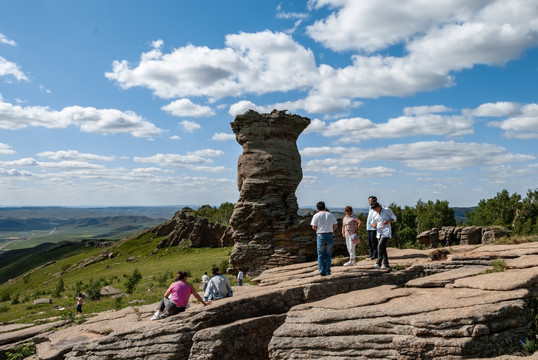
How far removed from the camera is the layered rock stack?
35.2 metres

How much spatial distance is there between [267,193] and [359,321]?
23038 mm

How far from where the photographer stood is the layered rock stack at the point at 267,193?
35.2 metres

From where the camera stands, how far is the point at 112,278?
2409 inches

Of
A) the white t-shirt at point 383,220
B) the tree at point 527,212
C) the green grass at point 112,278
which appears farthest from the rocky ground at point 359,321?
the tree at point 527,212

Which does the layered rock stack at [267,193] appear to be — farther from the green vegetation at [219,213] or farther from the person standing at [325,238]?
the green vegetation at [219,213]

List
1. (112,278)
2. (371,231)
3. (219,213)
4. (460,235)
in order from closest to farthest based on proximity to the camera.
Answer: (371,231), (460,235), (112,278), (219,213)

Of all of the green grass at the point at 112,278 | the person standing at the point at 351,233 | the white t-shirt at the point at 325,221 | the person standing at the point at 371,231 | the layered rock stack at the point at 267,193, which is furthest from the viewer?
the green grass at the point at 112,278

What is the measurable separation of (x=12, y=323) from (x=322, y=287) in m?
29.6

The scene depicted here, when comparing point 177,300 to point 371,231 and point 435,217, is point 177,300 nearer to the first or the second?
point 371,231

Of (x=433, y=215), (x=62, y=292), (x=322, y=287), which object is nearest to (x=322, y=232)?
(x=322, y=287)

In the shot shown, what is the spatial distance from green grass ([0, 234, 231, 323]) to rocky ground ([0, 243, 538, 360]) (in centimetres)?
1464

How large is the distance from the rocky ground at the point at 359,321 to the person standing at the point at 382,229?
0.63m

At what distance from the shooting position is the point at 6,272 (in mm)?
126000

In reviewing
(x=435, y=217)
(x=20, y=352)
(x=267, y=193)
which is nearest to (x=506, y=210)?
(x=435, y=217)
